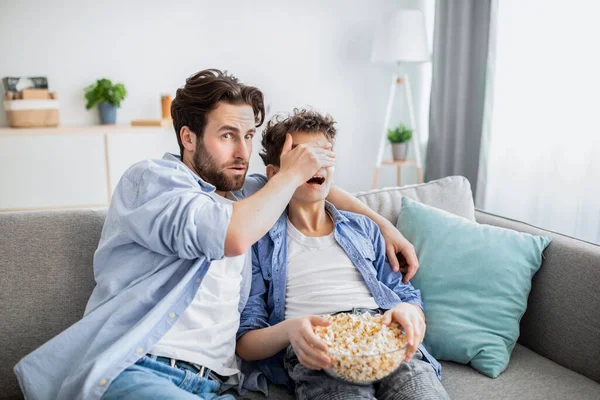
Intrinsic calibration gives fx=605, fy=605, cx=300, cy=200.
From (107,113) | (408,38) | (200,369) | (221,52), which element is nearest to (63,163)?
(107,113)

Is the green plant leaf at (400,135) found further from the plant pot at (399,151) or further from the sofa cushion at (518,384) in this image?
the sofa cushion at (518,384)

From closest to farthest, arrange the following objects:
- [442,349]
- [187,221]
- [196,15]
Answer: [187,221] < [442,349] < [196,15]

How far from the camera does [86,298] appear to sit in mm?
1649

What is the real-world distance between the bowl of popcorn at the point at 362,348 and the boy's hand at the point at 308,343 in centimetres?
2

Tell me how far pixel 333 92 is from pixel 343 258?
335 cm

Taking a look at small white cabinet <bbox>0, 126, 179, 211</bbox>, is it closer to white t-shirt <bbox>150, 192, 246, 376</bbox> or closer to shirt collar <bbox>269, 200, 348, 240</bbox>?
shirt collar <bbox>269, 200, 348, 240</bbox>

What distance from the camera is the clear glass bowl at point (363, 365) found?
4.00 ft

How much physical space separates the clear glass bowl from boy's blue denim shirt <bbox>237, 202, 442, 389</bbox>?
0.35m

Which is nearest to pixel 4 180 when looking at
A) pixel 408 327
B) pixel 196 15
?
pixel 196 15

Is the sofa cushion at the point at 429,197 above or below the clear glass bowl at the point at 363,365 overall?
above

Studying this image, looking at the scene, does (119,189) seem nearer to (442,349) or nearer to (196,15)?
(442,349)

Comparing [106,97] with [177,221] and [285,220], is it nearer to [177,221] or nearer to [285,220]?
[285,220]

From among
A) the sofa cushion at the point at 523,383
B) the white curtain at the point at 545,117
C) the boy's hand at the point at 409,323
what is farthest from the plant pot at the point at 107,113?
the boy's hand at the point at 409,323

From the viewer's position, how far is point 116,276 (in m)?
1.44
